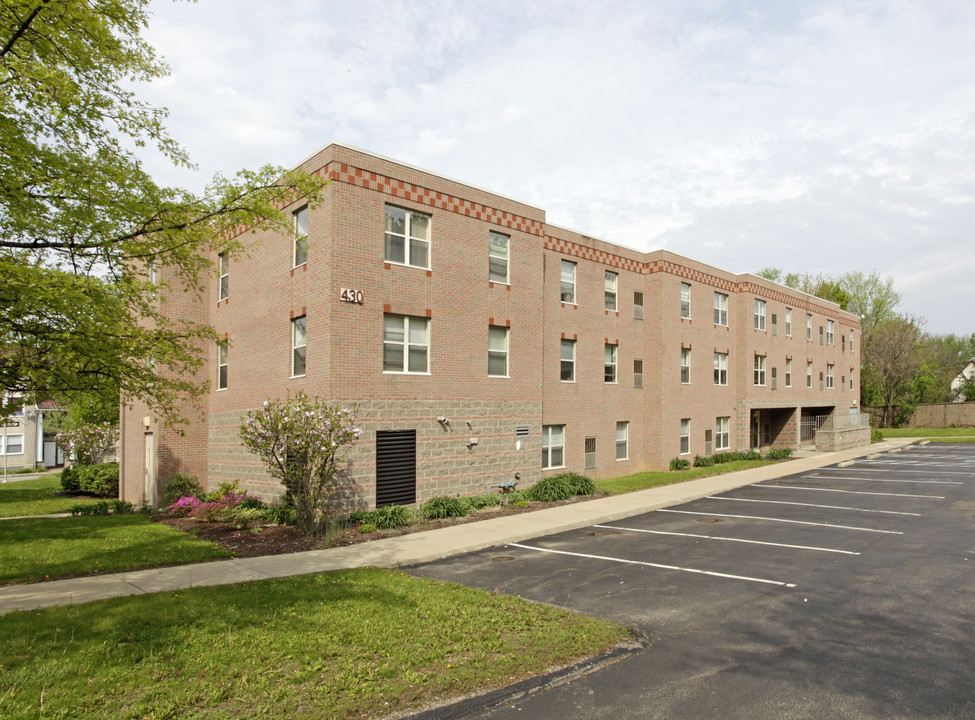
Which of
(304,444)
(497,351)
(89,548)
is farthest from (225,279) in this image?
(89,548)

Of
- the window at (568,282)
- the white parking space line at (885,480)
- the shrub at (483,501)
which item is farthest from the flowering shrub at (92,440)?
the white parking space line at (885,480)

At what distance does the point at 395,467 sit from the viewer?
53.0ft

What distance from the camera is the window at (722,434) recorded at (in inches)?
1220

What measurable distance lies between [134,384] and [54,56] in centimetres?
552

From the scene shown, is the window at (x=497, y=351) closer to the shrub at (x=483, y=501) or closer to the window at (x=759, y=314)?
the shrub at (x=483, y=501)

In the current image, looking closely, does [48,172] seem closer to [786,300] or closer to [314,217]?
[314,217]

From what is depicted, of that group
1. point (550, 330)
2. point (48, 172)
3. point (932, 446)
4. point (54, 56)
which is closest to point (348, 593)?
point (48, 172)

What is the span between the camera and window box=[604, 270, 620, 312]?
1001 inches

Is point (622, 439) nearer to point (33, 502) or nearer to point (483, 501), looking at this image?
point (483, 501)

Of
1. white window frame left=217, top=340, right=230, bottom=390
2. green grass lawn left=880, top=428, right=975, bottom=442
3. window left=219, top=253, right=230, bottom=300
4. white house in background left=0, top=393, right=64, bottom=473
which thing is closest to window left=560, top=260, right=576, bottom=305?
window left=219, top=253, right=230, bottom=300

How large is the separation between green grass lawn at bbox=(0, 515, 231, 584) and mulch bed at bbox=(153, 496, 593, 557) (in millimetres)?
458

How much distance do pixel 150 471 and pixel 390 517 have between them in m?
10.8

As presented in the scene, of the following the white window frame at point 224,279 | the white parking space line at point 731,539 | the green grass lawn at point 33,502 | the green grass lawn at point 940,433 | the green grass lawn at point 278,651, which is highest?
the white window frame at point 224,279

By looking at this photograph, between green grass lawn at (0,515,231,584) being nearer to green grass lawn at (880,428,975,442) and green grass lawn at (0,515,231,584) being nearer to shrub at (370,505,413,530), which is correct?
shrub at (370,505,413,530)
